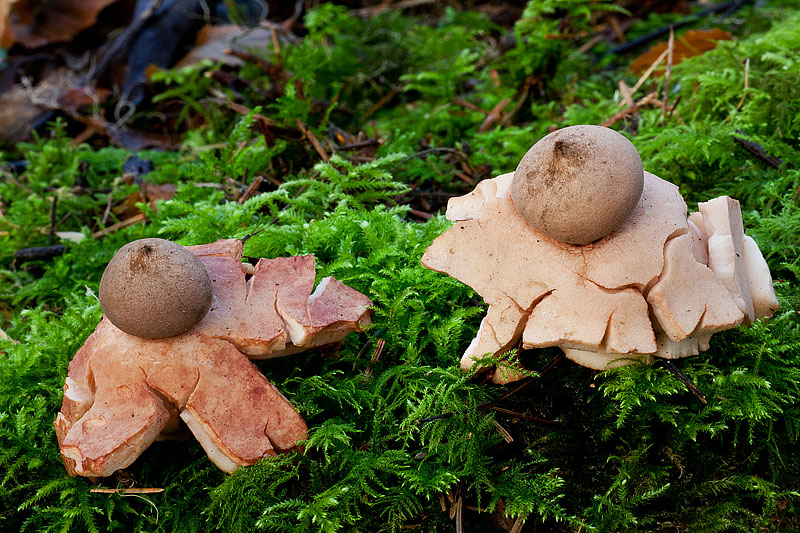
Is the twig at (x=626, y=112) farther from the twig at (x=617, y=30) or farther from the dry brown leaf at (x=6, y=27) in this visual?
the dry brown leaf at (x=6, y=27)

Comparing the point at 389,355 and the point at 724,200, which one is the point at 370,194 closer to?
the point at 389,355

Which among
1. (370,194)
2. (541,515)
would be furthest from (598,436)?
(370,194)

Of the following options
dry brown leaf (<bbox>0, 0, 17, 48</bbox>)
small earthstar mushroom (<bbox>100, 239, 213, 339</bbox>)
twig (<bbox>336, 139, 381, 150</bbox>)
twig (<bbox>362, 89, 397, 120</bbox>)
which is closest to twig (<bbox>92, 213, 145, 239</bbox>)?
twig (<bbox>336, 139, 381, 150</bbox>)

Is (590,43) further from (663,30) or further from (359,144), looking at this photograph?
(359,144)

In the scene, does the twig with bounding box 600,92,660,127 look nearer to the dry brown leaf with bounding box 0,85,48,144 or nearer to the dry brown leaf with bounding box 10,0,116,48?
the dry brown leaf with bounding box 0,85,48,144

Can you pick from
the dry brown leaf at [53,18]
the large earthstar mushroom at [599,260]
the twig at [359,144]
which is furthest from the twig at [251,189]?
the dry brown leaf at [53,18]

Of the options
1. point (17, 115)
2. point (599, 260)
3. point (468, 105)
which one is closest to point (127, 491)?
point (599, 260)
